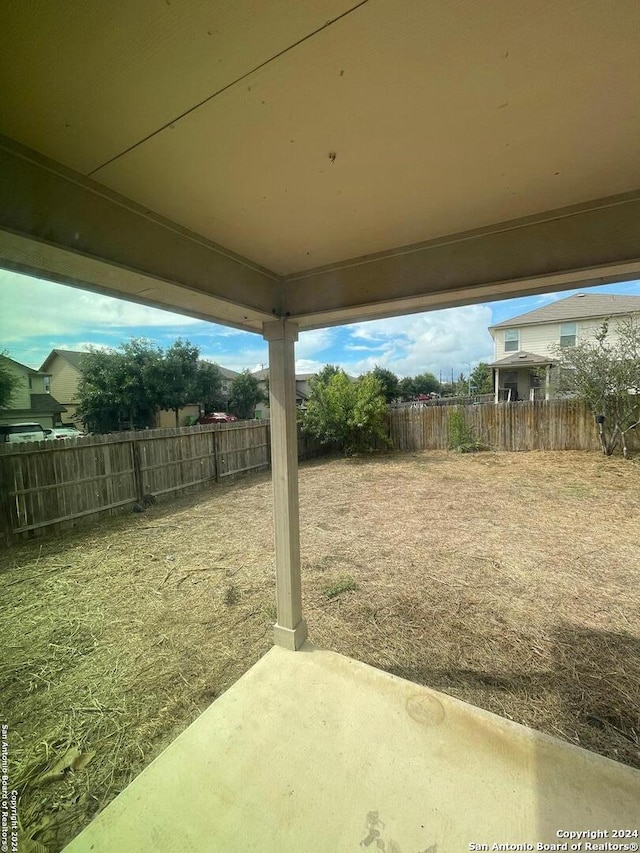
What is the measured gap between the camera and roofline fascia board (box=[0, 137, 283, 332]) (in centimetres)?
93

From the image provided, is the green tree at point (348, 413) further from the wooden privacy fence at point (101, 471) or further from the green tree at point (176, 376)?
the green tree at point (176, 376)

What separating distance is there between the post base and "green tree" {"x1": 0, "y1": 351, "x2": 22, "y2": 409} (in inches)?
77.1

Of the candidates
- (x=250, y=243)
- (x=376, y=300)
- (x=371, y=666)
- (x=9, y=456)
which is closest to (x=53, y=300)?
(x=250, y=243)

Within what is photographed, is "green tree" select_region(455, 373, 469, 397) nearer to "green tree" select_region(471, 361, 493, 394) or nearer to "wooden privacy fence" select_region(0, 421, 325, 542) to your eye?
"green tree" select_region(471, 361, 493, 394)

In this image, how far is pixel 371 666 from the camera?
6.21ft

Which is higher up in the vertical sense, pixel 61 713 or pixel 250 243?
pixel 250 243

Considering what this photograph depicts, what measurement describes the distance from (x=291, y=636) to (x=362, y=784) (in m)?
0.80

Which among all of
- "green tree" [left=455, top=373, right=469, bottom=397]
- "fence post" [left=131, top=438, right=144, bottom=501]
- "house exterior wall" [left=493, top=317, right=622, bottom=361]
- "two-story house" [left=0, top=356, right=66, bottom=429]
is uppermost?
"house exterior wall" [left=493, top=317, right=622, bottom=361]

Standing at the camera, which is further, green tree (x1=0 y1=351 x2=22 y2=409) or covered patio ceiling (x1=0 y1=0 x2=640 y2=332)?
green tree (x1=0 y1=351 x2=22 y2=409)

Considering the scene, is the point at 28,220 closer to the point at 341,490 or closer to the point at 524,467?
the point at 341,490

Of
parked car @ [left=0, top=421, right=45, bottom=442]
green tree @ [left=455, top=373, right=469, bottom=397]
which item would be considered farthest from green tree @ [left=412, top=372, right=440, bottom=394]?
parked car @ [left=0, top=421, right=45, bottom=442]

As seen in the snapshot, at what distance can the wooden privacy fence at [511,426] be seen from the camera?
7.57 m

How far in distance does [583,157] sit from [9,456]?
5150mm

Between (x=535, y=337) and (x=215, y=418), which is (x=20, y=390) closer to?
(x=535, y=337)
